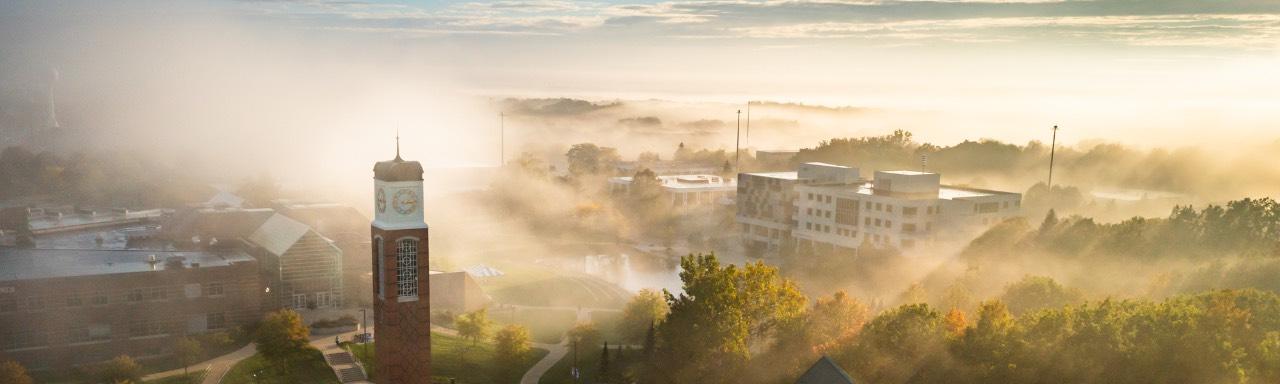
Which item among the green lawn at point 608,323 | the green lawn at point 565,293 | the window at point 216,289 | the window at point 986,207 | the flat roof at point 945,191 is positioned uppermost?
the flat roof at point 945,191

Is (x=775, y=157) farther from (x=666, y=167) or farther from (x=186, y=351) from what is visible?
(x=186, y=351)

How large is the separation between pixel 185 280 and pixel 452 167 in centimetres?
5616

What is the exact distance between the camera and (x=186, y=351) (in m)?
37.7

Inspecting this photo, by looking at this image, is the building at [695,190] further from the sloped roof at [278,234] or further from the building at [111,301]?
the building at [111,301]

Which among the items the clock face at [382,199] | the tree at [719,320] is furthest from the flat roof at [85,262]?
the tree at [719,320]

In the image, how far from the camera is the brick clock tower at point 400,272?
29.2m

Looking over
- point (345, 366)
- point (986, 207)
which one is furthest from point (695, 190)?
point (345, 366)

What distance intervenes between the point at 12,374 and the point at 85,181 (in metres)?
31.0

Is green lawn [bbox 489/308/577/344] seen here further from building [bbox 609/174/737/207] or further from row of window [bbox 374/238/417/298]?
building [bbox 609/174/737/207]

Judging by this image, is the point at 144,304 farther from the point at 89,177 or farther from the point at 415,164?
the point at 89,177

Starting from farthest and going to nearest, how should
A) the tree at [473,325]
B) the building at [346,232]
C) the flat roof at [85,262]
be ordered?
the building at [346,232] → the tree at [473,325] → the flat roof at [85,262]

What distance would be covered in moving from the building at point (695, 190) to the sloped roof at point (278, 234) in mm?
40764

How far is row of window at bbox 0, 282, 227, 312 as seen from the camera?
3869 centimetres

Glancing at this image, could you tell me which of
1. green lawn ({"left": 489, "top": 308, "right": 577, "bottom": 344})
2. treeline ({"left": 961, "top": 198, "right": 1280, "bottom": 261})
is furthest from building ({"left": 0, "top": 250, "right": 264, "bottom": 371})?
treeline ({"left": 961, "top": 198, "right": 1280, "bottom": 261})
